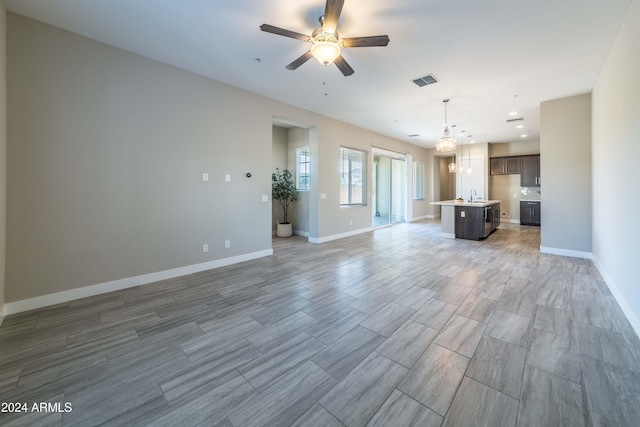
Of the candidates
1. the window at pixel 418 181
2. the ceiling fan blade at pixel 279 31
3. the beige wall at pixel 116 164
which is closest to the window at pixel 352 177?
the beige wall at pixel 116 164

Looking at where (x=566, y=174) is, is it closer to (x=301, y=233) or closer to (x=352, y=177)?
(x=352, y=177)

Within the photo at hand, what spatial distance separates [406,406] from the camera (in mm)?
1473

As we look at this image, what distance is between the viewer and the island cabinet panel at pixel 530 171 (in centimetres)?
890

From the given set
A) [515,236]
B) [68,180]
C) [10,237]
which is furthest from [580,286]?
[10,237]

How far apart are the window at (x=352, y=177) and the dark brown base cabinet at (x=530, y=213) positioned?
20.2ft

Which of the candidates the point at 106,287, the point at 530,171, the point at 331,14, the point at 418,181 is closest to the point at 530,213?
the point at 530,171

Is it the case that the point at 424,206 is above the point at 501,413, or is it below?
above

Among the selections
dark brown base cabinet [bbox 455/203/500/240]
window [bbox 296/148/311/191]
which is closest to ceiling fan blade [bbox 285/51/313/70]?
window [bbox 296/148/311/191]

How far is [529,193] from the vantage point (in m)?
9.20

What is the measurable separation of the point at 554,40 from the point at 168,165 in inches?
212

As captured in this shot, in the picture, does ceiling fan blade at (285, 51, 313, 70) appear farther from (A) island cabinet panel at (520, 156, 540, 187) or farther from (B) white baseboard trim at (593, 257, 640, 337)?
(A) island cabinet panel at (520, 156, 540, 187)

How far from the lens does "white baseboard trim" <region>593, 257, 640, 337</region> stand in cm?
225

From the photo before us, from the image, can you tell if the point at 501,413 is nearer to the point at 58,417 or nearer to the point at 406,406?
the point at 406,406

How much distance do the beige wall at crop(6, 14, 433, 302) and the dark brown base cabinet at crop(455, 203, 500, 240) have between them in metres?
5.22
